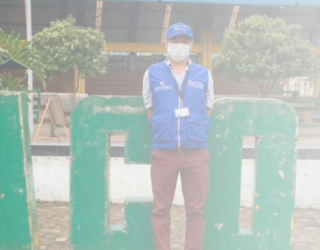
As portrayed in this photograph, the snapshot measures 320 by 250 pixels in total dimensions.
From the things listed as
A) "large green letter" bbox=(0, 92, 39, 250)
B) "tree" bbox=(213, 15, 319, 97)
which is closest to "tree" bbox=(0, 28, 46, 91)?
"large green letter" bbox=(0, 92, 39, 250)

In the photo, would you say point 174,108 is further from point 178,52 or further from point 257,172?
point 257,172

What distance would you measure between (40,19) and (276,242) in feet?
62.2

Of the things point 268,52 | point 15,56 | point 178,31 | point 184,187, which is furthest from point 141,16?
point 184,187

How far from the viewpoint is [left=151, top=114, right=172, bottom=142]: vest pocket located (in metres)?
3.28

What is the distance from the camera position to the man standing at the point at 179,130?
3297 mm

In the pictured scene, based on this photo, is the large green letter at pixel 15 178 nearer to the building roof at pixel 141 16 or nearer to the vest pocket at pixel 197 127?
the vest pocket at pixel 197 127

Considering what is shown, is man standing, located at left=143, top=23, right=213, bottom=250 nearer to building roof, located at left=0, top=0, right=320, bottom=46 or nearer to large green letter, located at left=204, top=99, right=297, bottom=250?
large green letter, located at left=204, top=99, right=297, bottom=250

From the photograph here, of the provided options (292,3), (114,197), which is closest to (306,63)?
(292,3)

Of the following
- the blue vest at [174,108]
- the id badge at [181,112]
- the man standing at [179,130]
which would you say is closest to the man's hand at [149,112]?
the man standing at [179,130]

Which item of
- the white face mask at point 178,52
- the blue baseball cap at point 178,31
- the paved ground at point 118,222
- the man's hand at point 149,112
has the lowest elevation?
the paved ground at point 118,222

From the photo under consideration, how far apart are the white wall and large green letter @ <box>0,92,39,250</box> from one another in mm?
1954

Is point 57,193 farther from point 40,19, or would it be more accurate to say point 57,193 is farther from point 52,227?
point 40,19

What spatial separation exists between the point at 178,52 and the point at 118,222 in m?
2.45

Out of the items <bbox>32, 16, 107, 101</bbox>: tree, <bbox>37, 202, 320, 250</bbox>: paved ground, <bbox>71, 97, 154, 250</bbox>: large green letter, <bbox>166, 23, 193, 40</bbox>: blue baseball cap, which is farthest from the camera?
<bbox>32, 16, 107, 101</bbox>: tree
